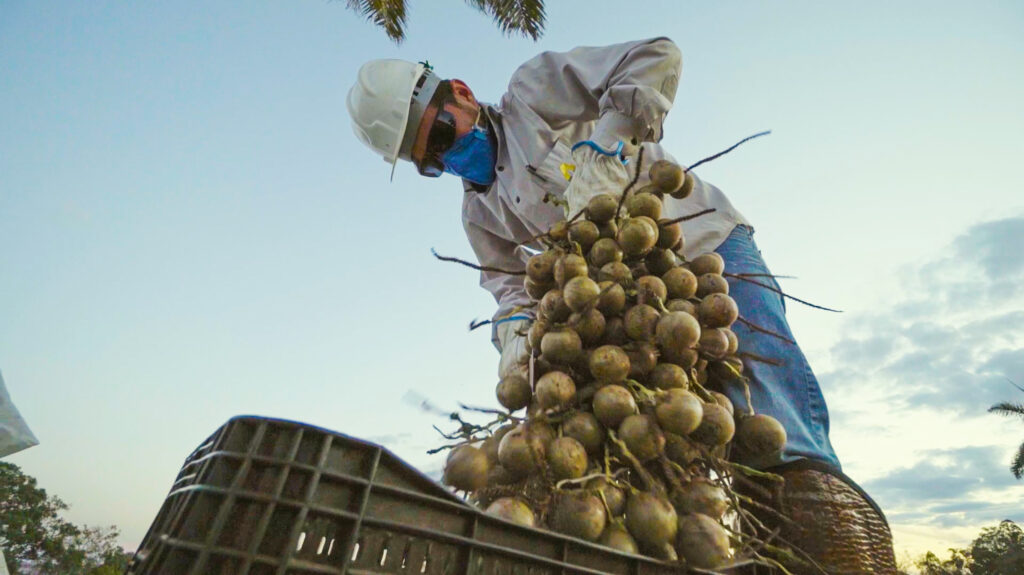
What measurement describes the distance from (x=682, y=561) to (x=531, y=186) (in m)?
2.18

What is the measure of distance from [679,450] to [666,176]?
901 mm

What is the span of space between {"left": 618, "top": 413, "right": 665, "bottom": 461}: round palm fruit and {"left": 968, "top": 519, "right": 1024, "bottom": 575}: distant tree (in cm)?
2271

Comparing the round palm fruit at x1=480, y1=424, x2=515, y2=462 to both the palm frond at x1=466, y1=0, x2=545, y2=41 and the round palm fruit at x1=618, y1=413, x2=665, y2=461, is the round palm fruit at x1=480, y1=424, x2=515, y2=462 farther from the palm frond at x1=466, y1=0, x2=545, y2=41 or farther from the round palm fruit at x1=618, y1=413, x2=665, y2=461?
the palm frond at x1=466, y1=0, x2=545, y2=41

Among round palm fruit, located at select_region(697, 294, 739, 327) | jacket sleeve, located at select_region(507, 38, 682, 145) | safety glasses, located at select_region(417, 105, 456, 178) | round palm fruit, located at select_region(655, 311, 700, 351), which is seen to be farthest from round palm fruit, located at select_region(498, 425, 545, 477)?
safety glasses, located at select_region(417, 105, 456, 178)

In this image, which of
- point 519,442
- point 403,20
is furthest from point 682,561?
point 403,20

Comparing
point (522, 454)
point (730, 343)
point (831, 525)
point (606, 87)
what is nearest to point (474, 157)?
point (606, 87)

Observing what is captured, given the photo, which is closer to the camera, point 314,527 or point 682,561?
point 314,527

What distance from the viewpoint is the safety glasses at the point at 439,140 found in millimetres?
3428

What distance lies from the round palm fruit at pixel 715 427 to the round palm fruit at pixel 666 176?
2.55 feet

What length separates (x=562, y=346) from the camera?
61.2 inches

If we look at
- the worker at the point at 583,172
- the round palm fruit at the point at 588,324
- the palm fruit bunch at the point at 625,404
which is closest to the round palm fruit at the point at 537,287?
the palm fruit bunch at the point at 625,404

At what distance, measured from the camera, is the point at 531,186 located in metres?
3.07

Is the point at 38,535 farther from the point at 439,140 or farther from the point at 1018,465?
the point at 1018,465

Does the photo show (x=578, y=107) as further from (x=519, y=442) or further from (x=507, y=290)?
(x=519, y=442)
